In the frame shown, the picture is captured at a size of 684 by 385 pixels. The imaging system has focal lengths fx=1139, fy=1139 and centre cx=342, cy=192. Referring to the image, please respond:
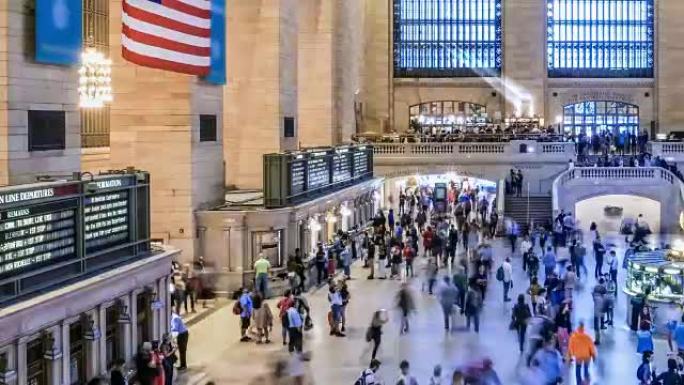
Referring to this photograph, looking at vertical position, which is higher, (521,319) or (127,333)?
(127,333)

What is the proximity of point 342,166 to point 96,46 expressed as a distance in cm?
1167

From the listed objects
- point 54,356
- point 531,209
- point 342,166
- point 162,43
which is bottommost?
point 54,356

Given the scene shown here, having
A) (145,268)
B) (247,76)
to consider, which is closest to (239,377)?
(145,268)

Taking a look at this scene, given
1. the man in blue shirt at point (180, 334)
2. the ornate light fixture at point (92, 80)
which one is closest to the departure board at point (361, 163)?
the ornate light fixture at point (92, 80)

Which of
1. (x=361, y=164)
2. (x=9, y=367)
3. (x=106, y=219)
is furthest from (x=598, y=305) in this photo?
(x=361, y=164)

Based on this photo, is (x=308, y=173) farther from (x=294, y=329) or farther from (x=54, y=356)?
(x=54, y=356)

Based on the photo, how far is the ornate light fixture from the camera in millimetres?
20203

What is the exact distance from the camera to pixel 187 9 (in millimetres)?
23422

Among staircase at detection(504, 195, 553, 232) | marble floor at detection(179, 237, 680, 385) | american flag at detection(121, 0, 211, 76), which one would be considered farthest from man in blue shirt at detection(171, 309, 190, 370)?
staircase at detection(504, 195, 553, 232)

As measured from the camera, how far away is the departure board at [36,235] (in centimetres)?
1379

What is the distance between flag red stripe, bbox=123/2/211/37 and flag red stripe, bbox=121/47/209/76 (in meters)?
0.68

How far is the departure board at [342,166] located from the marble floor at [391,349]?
9.03 meters

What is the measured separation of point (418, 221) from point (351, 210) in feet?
13.1

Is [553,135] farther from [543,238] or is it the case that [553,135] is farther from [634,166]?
[543,238]
